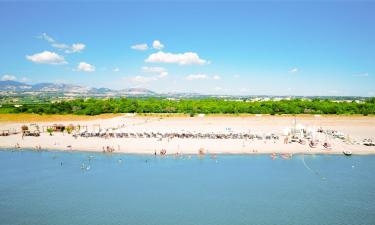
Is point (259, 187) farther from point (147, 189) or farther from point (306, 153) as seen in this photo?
point (306, 153)

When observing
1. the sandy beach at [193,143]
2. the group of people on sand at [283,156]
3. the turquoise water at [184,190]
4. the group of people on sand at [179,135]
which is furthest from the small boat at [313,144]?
the group of people on sand at [179,135]

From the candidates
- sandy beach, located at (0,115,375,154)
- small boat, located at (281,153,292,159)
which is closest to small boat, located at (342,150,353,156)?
sandy beach, located at (0,115,375,154)

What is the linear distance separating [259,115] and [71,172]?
65074mm

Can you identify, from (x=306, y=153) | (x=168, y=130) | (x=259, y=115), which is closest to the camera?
(x=306, y=153)

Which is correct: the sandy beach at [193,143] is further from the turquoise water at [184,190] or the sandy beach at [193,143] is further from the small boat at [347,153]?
the turquoise water at [184,190]

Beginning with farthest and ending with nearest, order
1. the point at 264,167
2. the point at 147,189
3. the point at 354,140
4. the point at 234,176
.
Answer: the point at 354,140, the point at 264,167, the point at 234,176, the point at 147,189

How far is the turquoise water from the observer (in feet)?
92.9

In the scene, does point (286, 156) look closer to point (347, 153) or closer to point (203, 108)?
point (347, 153)

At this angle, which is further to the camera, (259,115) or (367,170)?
(259,115)

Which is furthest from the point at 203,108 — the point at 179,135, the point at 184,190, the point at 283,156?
the point at 184,190

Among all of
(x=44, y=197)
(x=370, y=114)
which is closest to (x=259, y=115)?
(x=370, y=114)

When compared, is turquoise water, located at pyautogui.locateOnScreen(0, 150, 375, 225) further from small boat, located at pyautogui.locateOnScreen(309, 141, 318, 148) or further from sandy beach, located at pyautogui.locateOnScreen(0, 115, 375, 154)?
small boat, located at pyautogui.locateOnScreen(309, 141, 318, 148)

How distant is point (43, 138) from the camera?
59844 millimetres

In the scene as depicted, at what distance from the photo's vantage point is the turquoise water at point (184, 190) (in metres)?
28.3
